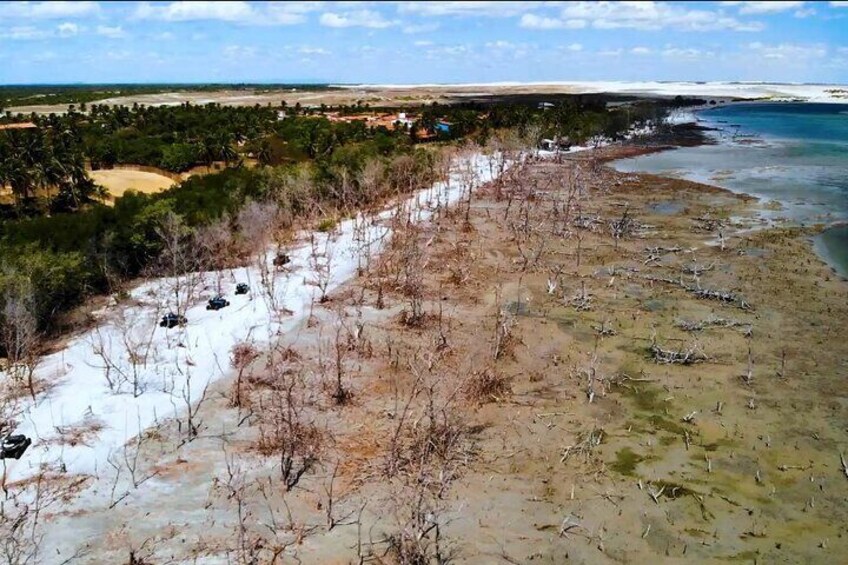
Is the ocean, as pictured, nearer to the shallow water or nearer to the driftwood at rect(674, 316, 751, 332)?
the shallow water

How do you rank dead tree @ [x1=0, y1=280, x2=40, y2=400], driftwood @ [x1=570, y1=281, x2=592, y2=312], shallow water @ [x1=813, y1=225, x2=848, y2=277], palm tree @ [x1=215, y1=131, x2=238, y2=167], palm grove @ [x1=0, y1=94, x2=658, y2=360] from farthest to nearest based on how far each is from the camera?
palm tree @ [x1=215, y1=131, x2=238, y2=167] → shallow water @ [x1=813, y1=225, x2=848, y2=277] → palm grove @ [x1=0, y1=94, x2=658, y2=360] → driftwood @ [x1=570, y1=281, x2=592, y2=312] → dead tree @ [x1=0, y1=280, x2=40, y2=400]

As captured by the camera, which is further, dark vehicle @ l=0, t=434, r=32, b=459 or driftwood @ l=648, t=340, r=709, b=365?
driftwood @ l=648, t=340, r=709, b=365

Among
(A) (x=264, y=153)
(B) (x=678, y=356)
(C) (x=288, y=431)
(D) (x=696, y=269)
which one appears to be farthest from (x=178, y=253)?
(A) (x=264, y=153)

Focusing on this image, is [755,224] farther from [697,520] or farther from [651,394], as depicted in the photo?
[697,520]

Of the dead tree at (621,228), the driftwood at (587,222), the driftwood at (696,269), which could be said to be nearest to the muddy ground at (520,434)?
the driftwood at (696,269)

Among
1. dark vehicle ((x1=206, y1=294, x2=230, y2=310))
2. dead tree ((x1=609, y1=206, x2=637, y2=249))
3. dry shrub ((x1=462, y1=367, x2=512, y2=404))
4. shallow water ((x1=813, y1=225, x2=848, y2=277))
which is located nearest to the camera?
dry shrub ((x1=462, y1=367, x2=512, y2=404))

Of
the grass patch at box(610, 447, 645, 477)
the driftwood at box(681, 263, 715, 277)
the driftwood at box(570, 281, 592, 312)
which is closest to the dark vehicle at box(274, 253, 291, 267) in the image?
the driftwood at box(570, 281, 592, 312)
